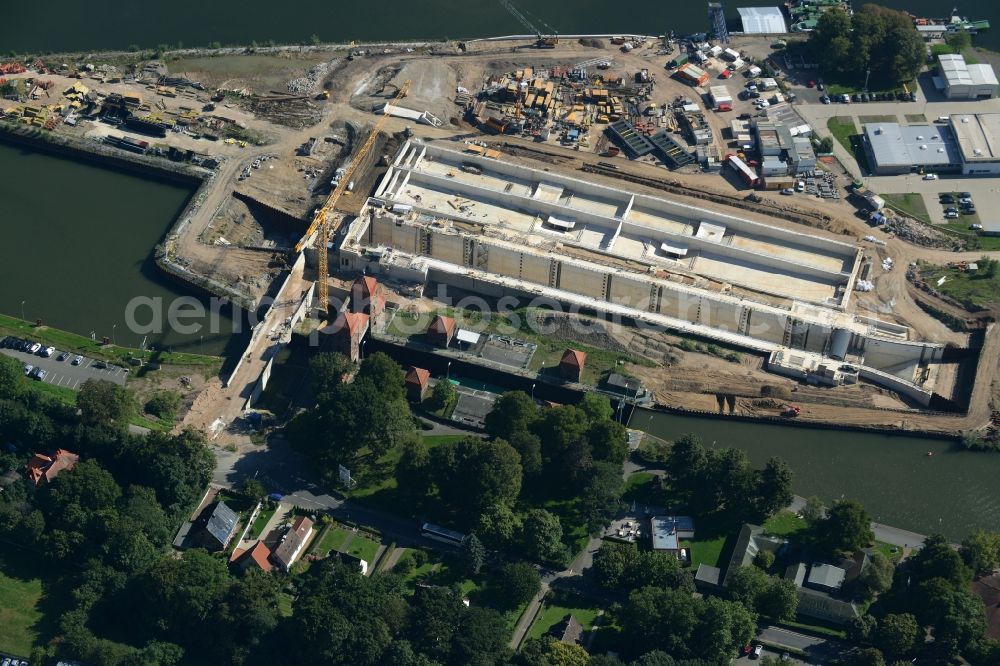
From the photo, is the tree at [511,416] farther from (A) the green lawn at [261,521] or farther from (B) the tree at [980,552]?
(B) the tree at [980,552]

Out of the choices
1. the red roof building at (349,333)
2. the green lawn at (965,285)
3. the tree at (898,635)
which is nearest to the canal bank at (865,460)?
the red roof building at (349,333)

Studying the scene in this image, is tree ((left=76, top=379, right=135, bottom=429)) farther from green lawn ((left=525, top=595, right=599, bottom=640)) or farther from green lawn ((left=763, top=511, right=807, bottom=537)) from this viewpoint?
green lawn ((left=763, top=511, right=807, bottom=537))

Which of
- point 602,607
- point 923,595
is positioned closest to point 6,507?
point 602,607

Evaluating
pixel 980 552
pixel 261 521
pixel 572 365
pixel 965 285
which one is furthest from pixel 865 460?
pixel 261 521

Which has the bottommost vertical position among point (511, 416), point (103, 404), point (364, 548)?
point (364, 548)

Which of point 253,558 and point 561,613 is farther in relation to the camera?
point 253,558

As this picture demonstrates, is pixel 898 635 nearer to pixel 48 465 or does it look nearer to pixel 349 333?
pixel 349 333

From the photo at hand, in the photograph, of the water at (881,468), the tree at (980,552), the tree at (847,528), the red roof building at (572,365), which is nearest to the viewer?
the tree at (980,552)

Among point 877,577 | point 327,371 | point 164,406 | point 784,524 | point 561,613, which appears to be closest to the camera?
point 877,577
